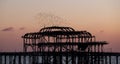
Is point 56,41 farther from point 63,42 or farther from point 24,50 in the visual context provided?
point 24,50

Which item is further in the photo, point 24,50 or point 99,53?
point 24,50

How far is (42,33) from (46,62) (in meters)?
4.63

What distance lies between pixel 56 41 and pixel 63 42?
1013 mm

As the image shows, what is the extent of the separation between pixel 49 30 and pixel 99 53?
6.92 meters

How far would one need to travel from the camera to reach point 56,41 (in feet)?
191

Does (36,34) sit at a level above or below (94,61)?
above

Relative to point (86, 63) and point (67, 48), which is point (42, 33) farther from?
point (86, 63)

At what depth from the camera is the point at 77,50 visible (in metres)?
56.1

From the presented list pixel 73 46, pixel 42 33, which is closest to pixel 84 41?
pixel 73 46

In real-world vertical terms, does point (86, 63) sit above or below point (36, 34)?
below

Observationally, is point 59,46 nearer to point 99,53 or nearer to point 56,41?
point 56,41

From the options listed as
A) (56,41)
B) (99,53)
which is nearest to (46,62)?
(56,41)

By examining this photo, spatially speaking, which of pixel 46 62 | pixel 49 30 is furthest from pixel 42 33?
pixel 46 62

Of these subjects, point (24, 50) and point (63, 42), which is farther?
point (24, 50)
